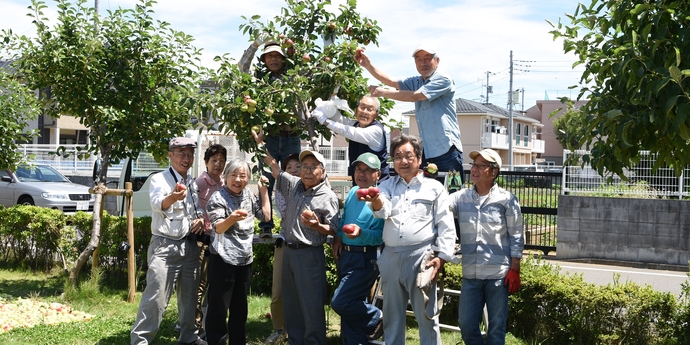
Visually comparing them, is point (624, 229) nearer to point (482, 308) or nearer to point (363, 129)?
point (482, 308)

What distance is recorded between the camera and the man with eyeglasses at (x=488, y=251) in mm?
4961

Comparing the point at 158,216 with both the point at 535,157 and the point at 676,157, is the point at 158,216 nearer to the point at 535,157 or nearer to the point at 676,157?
the point at 676,157

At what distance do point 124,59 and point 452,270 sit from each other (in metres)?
5.01

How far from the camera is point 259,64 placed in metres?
6.45

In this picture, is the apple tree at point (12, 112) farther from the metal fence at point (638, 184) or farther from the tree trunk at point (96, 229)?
the metal fence at point (638, 184)

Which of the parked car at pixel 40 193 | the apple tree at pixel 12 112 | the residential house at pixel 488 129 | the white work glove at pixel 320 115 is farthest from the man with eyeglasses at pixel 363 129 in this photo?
the residential house at pixel 488 129

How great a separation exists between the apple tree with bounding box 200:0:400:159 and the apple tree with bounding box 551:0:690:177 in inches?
81.9

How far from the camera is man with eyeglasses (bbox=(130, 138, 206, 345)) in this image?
575 centimetres

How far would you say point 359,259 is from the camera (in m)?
5.31

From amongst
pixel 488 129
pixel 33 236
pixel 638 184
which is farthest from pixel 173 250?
pixel 488 129

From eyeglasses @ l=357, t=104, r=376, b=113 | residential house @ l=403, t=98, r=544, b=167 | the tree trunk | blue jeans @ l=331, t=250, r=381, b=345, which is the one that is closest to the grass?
the tree trunk

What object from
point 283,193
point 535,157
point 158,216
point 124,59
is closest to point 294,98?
point 283,193

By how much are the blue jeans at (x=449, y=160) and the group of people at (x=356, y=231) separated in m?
0.01

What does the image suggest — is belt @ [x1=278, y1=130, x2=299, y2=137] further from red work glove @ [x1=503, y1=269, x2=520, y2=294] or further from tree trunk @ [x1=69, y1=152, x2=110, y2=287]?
tree trunk @ [x1=69, y1=152, x2=110, y2=287]
